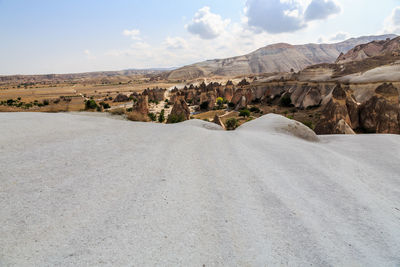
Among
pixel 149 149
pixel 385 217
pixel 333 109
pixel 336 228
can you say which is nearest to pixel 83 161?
pixel 149 149

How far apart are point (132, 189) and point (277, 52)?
22324 centimetres

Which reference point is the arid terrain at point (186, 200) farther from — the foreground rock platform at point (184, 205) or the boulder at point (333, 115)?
the boulder at point (333, 115)

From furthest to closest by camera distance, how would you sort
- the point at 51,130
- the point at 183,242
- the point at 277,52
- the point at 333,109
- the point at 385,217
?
the point at 277,52, the point at 333,109, the point at 51,130, the point at 385,217, the point at 183,242

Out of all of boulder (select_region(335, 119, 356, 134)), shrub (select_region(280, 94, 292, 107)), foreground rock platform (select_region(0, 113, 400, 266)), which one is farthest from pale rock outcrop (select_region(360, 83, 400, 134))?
shrub (select_region(280, 94, 292, 107))

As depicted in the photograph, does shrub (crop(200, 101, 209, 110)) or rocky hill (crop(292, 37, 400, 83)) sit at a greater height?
rocky hill (crop(292, 37, 400, 83))

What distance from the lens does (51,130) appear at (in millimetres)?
6453

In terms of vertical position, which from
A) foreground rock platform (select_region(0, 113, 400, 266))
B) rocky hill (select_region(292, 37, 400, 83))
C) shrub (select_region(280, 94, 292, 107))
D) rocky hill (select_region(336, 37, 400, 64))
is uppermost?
rocky hill (select_region(336, 37, 400, 64))

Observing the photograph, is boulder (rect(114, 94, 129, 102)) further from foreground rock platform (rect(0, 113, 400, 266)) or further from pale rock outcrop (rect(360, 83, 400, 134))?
foreground rock platform (rect(0, 113, 400, 266))

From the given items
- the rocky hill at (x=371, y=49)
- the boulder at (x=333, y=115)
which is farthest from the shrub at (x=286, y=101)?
the rocky hill at (x=371, y=49)

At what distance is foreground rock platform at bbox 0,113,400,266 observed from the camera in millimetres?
2576

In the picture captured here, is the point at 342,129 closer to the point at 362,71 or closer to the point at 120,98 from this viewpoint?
the point at 362,71

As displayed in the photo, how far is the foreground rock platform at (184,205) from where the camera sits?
2576mm

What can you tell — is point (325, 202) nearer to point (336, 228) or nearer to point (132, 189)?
point (336, 228)

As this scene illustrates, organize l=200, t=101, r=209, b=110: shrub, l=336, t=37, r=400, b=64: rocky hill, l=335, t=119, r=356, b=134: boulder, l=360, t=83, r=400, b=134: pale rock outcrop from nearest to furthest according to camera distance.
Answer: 1. l=335, t=119, r=356, b=134: boulder
2. l=360, t=83, r=400, b=134: pale rock outcrop
3. l=200, t=101, r=209, b=110: shrub
4. l=336, t=37, r=400, b=64: rocky hill
